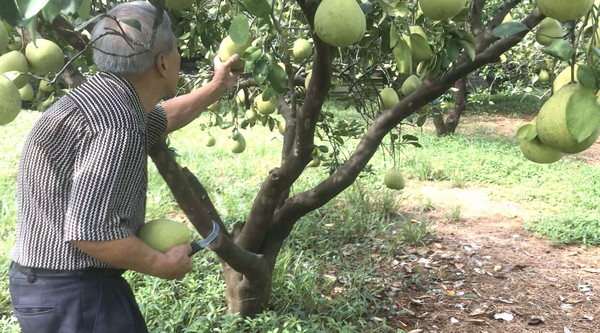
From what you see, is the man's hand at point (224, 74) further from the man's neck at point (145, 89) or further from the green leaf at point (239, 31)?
the green leaf at point (239, 31)

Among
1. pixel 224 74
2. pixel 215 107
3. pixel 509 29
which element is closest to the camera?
pixel 509 29

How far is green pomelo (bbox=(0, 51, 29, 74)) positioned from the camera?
134cm

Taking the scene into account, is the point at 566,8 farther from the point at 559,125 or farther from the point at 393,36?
the point at 393,36

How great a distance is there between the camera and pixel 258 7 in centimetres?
102

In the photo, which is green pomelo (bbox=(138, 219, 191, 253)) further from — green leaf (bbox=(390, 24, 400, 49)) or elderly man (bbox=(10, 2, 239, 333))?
green leaf (bbox=(390, 24, 400, 49))

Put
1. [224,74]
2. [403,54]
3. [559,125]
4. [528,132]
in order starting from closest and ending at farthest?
[559,125] < [528,132] < [403,54] < [224,74]

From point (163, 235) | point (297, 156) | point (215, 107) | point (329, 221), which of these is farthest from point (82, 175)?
point (329, 221)

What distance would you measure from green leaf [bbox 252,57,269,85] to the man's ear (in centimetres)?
24

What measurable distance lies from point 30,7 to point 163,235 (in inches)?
34.7

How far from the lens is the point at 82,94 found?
4.14 feet

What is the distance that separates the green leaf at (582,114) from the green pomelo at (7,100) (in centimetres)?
106

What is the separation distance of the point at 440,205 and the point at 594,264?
52.7 inches

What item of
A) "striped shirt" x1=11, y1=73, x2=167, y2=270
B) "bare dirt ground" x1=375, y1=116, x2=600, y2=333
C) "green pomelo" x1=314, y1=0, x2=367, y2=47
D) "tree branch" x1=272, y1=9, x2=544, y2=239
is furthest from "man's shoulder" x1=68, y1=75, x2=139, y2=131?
"bare dirt ground" x1=375, y1=116, x2=600, y2=333

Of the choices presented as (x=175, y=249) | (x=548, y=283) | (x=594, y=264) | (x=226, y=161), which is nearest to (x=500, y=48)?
(x=175, y=249)
